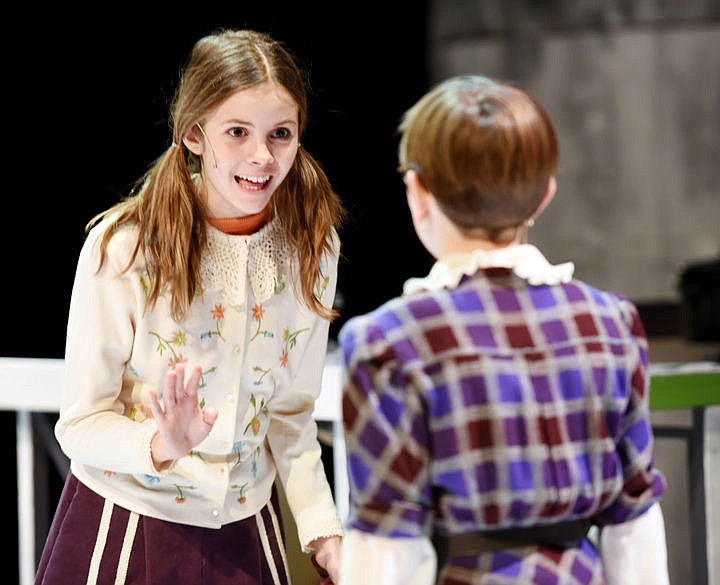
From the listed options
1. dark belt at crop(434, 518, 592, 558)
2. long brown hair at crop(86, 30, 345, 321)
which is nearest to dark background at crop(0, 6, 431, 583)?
long brown hair at crop(86, 30, 345, 321)

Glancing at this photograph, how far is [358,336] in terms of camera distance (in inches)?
44.7

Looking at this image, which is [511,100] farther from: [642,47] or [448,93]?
[642,47]

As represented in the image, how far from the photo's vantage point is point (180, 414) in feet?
4.40

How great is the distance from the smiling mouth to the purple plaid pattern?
0.48 m

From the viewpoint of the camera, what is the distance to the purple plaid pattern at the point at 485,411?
3.67ft

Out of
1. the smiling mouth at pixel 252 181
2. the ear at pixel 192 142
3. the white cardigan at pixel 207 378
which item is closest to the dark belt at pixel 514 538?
the white cardigan at pixel 207 378

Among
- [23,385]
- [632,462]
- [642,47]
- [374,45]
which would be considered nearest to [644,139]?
[642,47]

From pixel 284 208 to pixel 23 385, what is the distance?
0.89m

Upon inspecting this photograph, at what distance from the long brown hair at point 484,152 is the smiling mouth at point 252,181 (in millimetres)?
445

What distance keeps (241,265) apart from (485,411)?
0.60 metres

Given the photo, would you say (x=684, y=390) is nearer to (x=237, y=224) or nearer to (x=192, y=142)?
(x=237, y=224)

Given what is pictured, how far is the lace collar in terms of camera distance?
1594mm

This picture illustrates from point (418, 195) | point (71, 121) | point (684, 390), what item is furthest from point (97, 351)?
point (71, 121)

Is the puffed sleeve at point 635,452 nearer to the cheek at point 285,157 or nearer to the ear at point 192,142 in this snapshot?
the cheek at point 285,157
